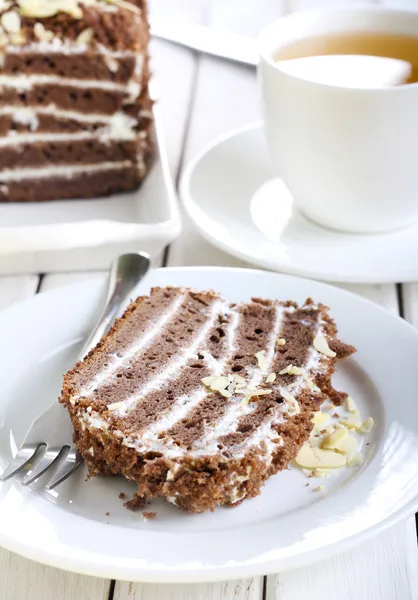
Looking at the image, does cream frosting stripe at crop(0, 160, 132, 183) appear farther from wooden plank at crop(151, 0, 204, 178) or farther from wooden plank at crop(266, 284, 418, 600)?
wooden plank at crop(266, 284, 418, 600)

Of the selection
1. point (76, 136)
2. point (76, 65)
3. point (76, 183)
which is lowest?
point (76, 183)

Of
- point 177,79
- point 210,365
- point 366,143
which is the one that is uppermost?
point 366,143

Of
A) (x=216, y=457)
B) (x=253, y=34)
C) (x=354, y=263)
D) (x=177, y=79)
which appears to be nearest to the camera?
(x=216, y=457)

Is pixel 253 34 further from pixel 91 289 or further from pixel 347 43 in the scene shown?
pixel 91 289

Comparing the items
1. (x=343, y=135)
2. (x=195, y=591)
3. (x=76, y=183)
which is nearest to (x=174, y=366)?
(x=195, y=591)

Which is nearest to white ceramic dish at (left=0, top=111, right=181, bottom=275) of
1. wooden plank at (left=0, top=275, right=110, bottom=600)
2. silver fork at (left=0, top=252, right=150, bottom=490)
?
silver fork at (left=0, top=252, right=150, bottom=490)

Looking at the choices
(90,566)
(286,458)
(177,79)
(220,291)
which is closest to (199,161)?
(220,291)

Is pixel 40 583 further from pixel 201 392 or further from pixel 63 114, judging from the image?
pixel 63 114
